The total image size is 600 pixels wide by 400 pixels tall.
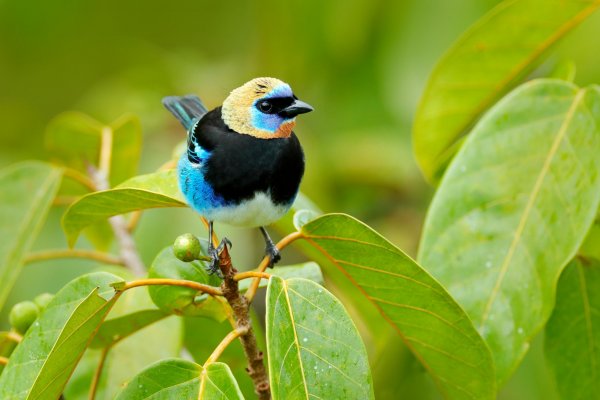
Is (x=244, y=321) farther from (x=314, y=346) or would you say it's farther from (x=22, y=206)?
(x=22, y=206)

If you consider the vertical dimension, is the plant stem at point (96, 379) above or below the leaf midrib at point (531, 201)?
below

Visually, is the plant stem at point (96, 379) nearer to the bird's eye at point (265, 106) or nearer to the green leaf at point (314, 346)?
the green leaf at point (314, 346)

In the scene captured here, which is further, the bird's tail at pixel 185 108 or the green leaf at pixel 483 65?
the bird's tail at pixel 185 108

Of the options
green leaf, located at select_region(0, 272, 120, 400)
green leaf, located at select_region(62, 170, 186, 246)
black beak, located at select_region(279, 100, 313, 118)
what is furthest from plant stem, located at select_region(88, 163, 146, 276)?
green leaf, located at select_region(0, 272, 120, 400)

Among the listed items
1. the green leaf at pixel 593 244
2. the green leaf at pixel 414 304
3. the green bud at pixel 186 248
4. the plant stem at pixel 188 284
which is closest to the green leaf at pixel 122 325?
the plant stem at pixel 188 284

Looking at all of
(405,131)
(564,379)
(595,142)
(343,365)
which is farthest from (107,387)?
(405,131)

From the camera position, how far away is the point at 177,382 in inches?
72.1

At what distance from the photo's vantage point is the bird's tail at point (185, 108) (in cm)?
300

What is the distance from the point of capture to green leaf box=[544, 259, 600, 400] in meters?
2.38

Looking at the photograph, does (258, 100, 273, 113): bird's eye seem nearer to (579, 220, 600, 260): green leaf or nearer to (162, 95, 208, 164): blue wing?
(162, 95, 208, 164): blue wing

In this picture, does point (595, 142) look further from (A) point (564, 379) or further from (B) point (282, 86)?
(B) point (282, 86)

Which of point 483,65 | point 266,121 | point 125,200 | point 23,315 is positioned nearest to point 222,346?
point 125,200

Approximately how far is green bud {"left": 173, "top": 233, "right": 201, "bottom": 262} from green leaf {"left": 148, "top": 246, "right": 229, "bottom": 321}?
5.7 inches

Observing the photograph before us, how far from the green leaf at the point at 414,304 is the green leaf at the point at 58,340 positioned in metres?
0.49
